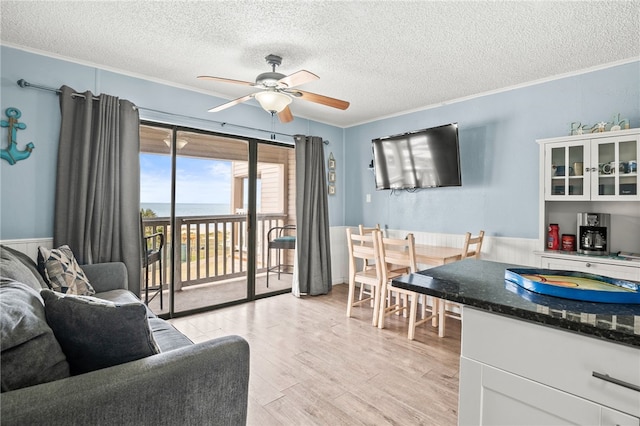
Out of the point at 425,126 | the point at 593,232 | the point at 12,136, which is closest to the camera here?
the point at 12,136

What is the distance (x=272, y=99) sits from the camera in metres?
2.63

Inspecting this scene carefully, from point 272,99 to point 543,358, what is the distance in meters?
2.41

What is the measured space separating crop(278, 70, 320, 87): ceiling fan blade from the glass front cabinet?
225cm

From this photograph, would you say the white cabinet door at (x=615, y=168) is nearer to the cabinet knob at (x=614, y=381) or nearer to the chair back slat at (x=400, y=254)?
the chair back slat at (x=400, y=254)

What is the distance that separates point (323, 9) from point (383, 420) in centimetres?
249

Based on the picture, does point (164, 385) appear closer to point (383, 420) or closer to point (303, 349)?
point (383, 420)

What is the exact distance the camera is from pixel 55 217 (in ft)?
8.71

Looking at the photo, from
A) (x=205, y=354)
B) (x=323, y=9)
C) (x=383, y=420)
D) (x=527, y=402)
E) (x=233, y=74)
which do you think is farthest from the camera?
(x=233, y=74)

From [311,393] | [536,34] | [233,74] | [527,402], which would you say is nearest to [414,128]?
[536,34]

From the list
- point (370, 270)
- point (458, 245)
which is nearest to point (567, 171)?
point (458, 245)

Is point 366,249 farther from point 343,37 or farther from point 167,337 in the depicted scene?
point 167,337

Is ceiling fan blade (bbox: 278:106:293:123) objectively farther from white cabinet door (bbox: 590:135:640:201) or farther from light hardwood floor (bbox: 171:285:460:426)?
white cabinet door (bbox: 590:135:640:201)

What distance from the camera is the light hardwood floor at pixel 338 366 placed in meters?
1.89

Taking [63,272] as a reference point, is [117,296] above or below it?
below
